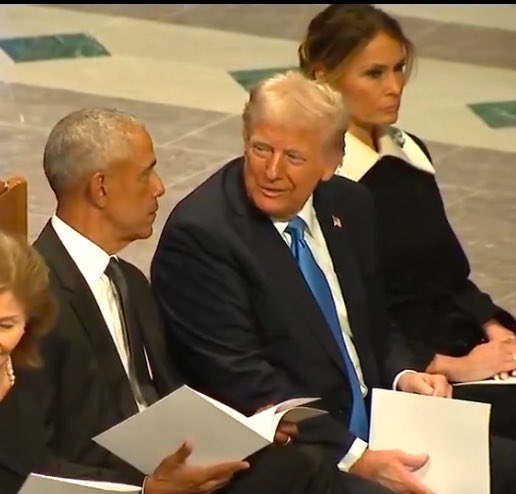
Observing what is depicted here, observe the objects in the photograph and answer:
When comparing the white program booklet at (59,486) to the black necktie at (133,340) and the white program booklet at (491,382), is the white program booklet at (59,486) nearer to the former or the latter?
the black necktie at (133,340)

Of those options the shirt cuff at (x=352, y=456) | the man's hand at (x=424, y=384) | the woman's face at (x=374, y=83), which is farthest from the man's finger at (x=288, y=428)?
the woman's face at (x=374, y=83)

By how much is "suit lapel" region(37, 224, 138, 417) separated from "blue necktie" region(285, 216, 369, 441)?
518 mm

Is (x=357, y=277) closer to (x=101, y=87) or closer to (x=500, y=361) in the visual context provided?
(x=500, y=361)

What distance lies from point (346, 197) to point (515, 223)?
7.26 feet

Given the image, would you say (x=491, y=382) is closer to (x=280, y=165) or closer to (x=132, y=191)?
(x=280, y=165)

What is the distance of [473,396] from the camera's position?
3389 millimetres

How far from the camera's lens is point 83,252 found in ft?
9.27

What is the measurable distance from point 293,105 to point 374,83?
595 mm

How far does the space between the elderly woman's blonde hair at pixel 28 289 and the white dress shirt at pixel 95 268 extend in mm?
274

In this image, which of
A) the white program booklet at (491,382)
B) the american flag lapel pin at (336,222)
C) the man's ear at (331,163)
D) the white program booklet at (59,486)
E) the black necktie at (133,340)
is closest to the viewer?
the white program booklet at (59,486)

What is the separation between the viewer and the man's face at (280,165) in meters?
3.05

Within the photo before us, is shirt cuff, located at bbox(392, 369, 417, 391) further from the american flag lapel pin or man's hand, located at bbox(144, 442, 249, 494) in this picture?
man's hand, located at bbox(144, 442, 249, 494)

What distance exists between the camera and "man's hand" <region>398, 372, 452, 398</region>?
129 inches

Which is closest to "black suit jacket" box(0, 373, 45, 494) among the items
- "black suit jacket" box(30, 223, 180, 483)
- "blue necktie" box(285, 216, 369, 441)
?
"black suit jacket" box(30, 223, 180, 483)
